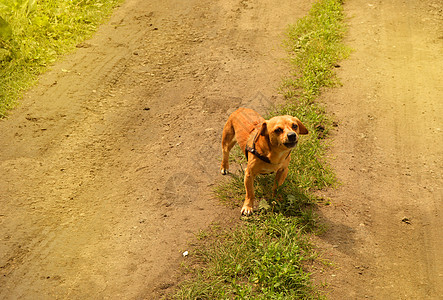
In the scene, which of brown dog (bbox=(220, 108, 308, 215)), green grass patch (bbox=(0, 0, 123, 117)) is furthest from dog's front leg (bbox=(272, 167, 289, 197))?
green grass patch (bbox=(0, 0, 123, 117))

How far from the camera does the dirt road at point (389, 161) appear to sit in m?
4.40

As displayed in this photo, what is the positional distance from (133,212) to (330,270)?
2.23 m

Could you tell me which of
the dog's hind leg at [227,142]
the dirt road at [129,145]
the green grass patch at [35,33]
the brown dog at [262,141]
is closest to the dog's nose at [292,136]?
the brown dog at [262,141]

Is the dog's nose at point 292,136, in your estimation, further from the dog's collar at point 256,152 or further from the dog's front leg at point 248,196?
the dog's front leg at point 248,196

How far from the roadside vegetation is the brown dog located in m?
0.28

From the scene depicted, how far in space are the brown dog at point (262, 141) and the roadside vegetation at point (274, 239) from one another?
276 mm

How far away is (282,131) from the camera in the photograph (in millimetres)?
4355

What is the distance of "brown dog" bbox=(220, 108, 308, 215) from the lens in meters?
4.38

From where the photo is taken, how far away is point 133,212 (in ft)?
17.0

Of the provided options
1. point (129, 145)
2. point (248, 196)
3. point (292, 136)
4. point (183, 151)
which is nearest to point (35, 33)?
point (129, 145)

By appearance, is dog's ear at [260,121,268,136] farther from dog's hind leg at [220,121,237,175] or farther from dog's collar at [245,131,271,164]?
dog's hind leg at [220,121,237,175]

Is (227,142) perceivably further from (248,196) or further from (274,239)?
(274,239)

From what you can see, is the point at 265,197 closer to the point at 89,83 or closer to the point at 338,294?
the point at 338,294

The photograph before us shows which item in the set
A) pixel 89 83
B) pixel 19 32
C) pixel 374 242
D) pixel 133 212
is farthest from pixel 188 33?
pixel 374 242
